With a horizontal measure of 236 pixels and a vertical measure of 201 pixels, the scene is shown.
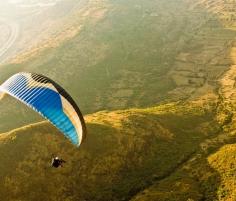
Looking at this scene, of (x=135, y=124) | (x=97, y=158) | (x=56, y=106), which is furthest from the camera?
(x=135, y=124)

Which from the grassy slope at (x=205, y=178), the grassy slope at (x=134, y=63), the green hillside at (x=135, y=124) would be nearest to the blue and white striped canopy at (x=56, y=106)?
the green hillside at (x=135, y=124)

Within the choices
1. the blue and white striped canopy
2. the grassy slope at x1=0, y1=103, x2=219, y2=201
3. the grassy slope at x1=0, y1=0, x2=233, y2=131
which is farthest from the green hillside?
the blue and white striped canopy

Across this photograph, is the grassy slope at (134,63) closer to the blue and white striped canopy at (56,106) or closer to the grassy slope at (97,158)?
the grassy slope at (97,158)

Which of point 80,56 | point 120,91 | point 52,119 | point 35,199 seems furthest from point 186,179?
point 80,56

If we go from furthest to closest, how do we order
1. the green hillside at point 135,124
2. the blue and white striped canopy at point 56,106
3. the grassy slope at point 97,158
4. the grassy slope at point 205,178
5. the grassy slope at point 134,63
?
1. the grassy slope at point 134,63
2. the green hillside at point 135,124
3. the grassy slope at point 97,158
4. the grassy slope at point 205,178
5. the blue and white striped canopy at point 56,106

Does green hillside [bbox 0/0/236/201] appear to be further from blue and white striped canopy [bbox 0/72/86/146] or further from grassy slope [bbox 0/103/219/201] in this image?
blue and white striped canopy [bbox 0/72/86/146]

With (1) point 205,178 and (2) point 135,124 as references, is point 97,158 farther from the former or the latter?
(1) point 205,178

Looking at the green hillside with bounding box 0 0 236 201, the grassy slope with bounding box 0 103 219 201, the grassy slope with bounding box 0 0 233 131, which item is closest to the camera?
the grassy slope with bounding box 0 103 219 201

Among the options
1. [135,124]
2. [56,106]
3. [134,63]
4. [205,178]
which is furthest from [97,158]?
[134,63]

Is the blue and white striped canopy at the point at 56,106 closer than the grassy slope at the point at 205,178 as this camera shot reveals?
Yes
